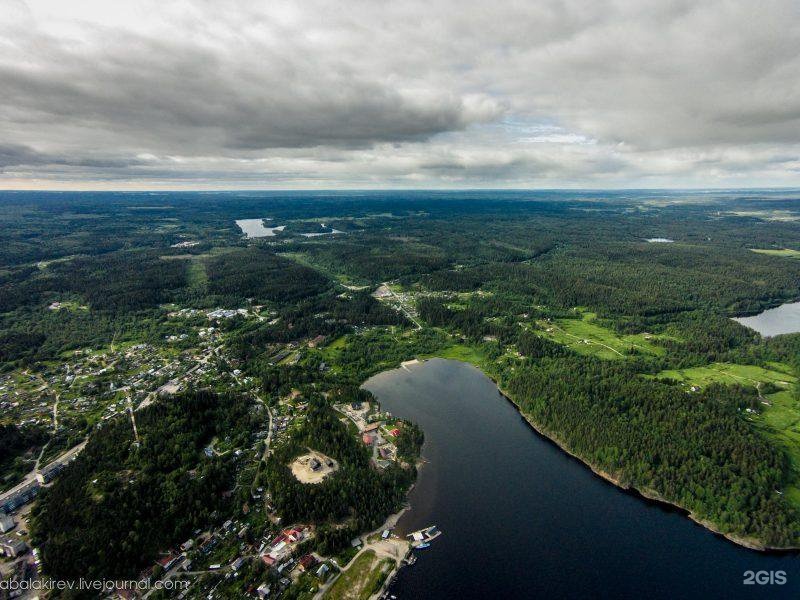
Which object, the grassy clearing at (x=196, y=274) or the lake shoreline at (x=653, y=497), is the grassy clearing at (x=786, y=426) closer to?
the lake shoreline at (x=653, y=497)

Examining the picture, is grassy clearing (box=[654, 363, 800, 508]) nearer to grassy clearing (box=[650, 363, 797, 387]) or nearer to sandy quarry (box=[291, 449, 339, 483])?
grassy clearing (box=[650, 363, 797, 387])

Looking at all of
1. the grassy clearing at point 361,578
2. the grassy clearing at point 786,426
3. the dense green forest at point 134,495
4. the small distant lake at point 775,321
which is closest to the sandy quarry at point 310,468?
the dense green forest at point 134,495

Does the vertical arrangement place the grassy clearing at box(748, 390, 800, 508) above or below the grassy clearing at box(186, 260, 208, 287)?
above

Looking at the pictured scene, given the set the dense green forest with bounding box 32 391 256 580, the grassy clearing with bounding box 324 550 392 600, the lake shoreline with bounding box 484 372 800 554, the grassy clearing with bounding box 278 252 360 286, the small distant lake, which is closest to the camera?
the grassy clearing with bounding box 324 550 392 600

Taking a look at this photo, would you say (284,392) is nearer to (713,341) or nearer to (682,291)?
(713,341)

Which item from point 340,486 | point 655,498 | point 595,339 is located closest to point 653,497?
point 655,498

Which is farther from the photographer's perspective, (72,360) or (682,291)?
(682,291)

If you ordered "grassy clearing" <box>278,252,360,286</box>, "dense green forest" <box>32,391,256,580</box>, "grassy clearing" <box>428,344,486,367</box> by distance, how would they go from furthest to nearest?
"grassy clearing" <box>278,252,360,286</box>
"grassy clearing" <box>428,344,486,367</box>
"dense green forest" <box>32,391,256,580</box>

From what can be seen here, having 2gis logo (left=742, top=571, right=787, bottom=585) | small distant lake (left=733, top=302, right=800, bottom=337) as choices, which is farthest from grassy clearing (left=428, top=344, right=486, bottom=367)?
small distant lake (left=733, top=302, right=800, bottom=337)

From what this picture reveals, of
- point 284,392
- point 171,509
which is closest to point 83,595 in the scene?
point 171,509
